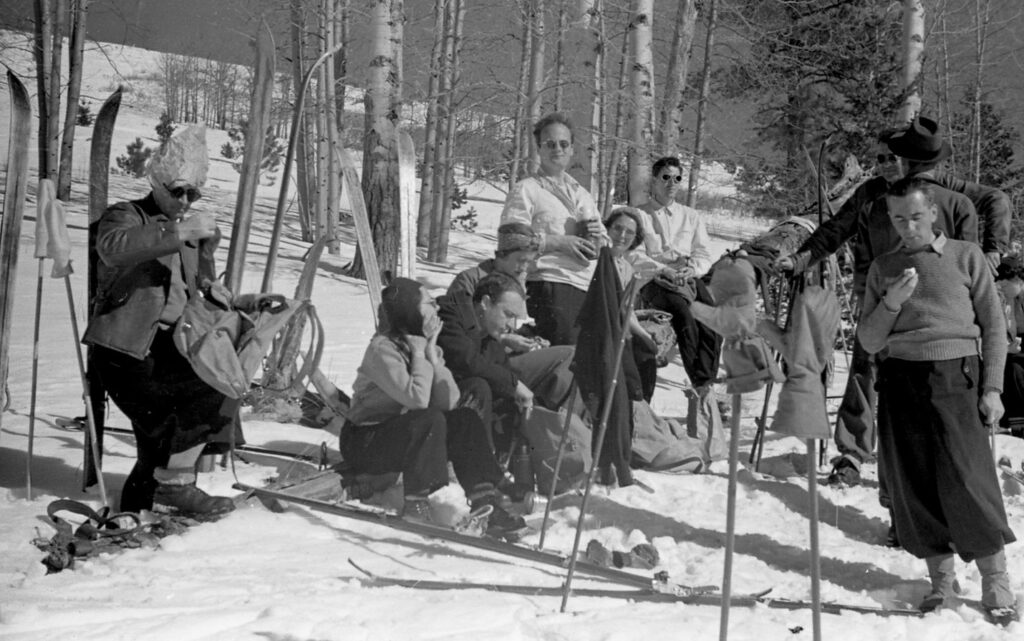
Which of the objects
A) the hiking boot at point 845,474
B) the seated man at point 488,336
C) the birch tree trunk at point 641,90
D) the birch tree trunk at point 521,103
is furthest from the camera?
the birch tree trunk at point 521,103

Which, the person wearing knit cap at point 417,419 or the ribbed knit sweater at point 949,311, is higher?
the ribbed knit sweater at point 949,311

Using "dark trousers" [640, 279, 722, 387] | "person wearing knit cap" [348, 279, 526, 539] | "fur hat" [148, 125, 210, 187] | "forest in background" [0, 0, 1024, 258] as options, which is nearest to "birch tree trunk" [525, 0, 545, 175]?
"forest in background" [0, 0, 1024, 258]

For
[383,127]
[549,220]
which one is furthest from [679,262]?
[383,127]

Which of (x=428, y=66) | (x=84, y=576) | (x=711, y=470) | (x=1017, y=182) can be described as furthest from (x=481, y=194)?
(x=84, y=576)

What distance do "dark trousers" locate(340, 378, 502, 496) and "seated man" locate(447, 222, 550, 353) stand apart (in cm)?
59

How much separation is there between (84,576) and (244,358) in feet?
3.52

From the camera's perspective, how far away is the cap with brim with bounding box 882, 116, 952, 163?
4.16 m

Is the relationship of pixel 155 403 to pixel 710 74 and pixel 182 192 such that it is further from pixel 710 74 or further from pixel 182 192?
pixel 710 74

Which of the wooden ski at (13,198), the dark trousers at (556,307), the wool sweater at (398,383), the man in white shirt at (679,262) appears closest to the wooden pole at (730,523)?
the wool sweater at (398,383)

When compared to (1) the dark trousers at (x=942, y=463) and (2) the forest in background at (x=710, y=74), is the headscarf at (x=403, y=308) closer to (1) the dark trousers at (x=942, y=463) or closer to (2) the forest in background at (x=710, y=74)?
(1) the dark trousers at (x=942, y=463)

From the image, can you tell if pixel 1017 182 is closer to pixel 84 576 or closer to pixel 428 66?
pixel 428 66

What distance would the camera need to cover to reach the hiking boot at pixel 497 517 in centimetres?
406

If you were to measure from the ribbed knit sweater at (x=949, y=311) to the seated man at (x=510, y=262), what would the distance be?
1.67 meters

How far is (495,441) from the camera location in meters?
4.61
